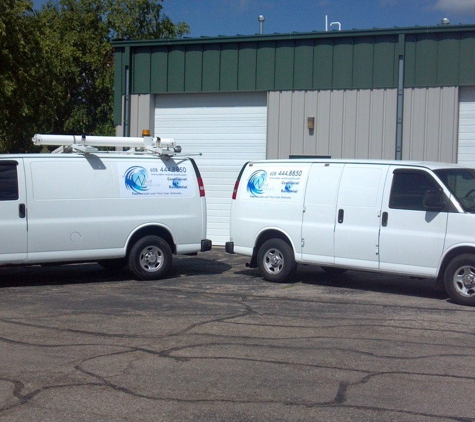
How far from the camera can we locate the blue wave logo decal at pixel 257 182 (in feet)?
43.2

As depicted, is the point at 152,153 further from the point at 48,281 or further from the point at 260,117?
the point at 260,117

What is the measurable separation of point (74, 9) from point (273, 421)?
29702 mm

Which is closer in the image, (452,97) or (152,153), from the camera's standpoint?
(152,153)

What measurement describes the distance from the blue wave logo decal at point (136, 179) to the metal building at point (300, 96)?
5964 millimetres

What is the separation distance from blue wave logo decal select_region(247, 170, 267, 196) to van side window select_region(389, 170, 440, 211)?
8.33 feet

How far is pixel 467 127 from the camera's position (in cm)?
1681

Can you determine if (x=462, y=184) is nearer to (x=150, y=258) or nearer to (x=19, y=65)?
(x=150, y=258)

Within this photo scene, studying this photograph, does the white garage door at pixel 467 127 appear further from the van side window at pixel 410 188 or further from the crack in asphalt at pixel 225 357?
the crack in asphalt at pixel 225 357

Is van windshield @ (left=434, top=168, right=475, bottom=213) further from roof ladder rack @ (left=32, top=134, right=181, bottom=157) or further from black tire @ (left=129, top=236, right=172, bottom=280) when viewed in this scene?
black tire @ (left=129, top=236, right=172, bottom=280)

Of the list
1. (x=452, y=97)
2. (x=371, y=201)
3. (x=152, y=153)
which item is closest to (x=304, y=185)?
(x=371, y=201)

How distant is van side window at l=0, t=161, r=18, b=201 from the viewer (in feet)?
38.9

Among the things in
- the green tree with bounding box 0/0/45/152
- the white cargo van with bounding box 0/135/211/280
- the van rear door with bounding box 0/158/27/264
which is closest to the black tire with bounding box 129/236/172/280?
the white cargo van with bounding box 0/135/211/280

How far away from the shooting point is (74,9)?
32438 mm

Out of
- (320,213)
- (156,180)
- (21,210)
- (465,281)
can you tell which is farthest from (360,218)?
(21,210)
